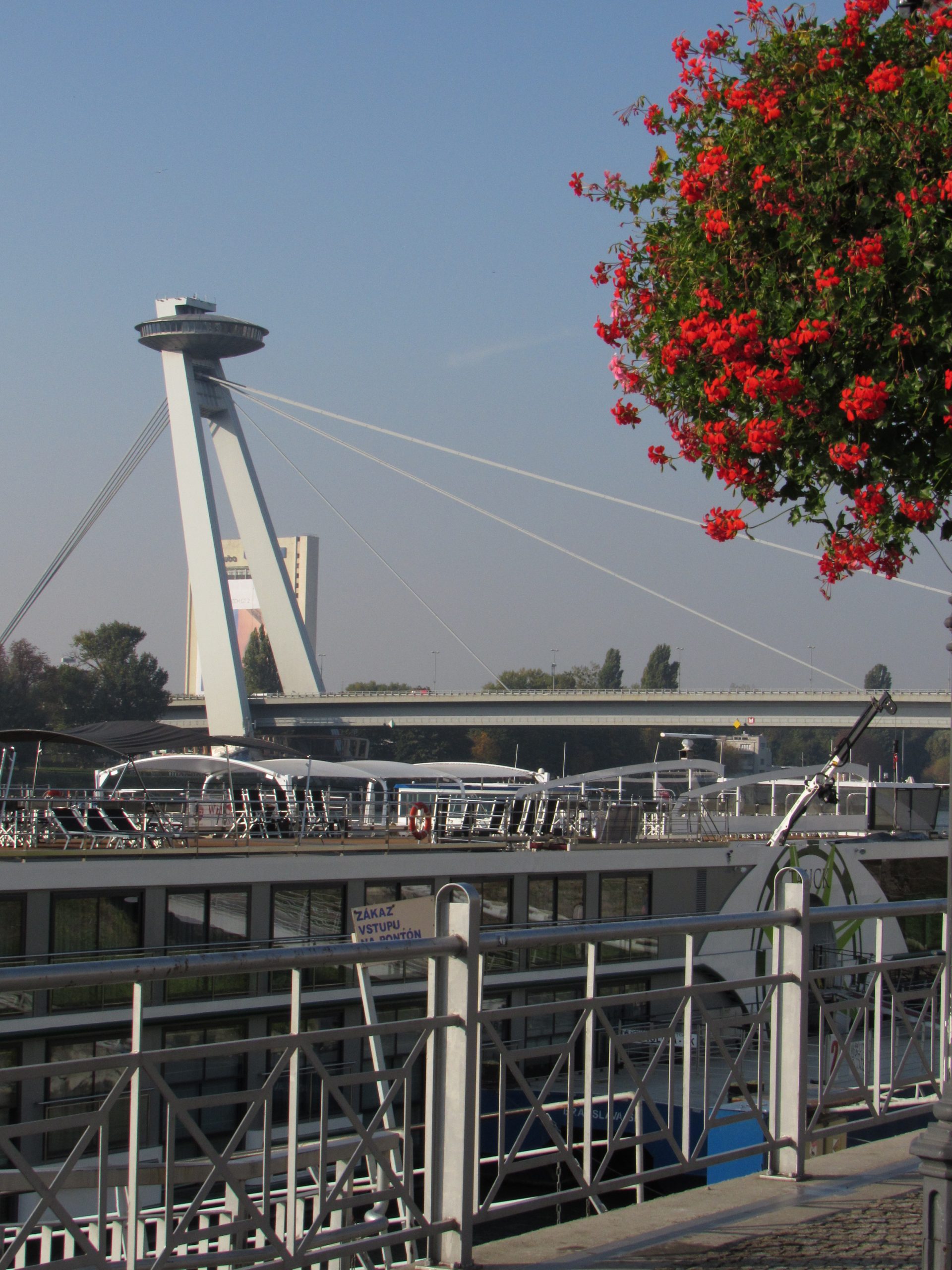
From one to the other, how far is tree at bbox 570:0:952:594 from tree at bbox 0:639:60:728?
76.9m

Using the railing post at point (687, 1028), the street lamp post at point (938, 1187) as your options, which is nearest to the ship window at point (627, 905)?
the railing post at point (687, 1028)

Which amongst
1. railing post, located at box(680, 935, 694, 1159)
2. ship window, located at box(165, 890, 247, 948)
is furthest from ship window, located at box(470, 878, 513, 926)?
railing post, located at box(680, 935, 694, 1159)

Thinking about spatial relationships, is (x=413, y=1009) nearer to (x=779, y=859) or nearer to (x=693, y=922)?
(x=779, y=859)

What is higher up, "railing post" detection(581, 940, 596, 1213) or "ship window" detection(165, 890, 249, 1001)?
"railing post" detection(581, 940, 596, 1213)

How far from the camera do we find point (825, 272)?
541 cm

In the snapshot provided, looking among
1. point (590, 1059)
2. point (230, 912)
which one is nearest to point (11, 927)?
point (230, 912)

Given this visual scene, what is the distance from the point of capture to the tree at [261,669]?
4692 inches

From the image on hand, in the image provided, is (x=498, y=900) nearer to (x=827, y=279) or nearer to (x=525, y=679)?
(x=827, y=279)

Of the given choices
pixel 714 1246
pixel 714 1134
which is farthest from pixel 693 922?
pixel 714 1134

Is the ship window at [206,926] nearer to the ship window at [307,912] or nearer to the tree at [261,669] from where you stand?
the ship window at [307,912]

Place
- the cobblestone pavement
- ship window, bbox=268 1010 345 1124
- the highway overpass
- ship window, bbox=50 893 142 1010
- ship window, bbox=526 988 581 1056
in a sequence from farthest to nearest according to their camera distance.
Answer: the highway overpass, ship window, bbox=526 988 581 1056, ship window, bbox=50 893 142 1010, ship window, bbox=268 1010 345 1124, the cobblestone pavement

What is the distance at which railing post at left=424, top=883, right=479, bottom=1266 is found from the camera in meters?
4.21

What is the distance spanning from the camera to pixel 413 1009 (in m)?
17.7

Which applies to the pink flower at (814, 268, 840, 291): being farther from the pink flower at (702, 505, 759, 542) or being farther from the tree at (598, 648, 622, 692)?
the tree at (598, 648, 622, 692)
